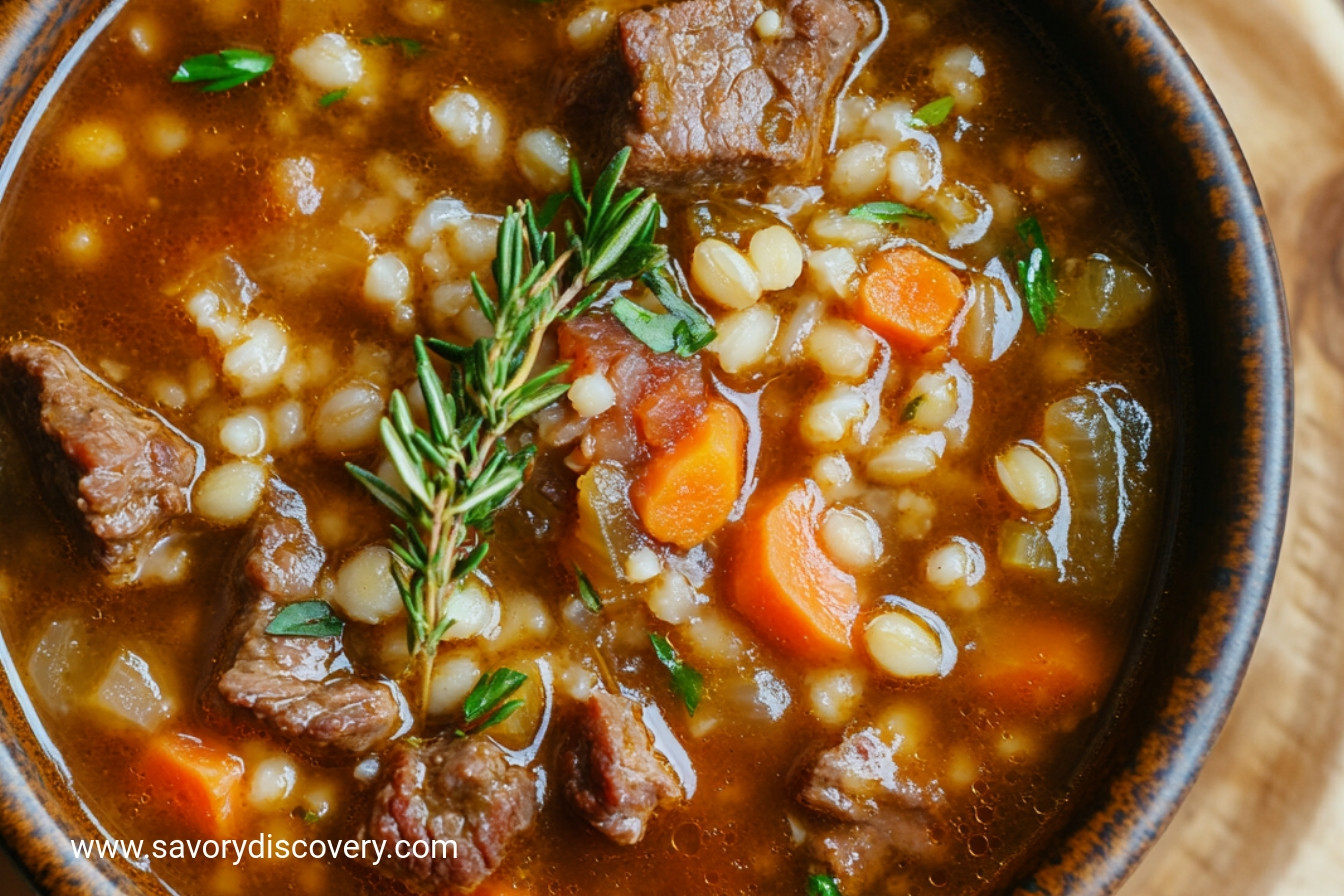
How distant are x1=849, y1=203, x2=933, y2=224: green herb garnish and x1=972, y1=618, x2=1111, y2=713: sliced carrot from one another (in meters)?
0.99

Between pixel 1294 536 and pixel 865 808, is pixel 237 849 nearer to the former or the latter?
pixel 865 808

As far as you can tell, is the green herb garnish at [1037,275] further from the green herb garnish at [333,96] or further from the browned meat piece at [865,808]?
the green herb garnish at [333,96]

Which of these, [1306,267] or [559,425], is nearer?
[559,425]

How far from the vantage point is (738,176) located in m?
2.76

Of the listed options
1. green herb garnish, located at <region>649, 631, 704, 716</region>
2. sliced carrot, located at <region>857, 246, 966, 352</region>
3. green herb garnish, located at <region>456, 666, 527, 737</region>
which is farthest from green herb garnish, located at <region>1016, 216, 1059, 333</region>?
green herb garnish, located at <region>456, 666, 527, 737</region>

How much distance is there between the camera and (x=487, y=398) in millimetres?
2389

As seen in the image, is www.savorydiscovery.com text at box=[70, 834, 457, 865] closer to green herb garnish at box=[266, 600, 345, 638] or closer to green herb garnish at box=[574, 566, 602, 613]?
green herb garnish at box=[266, 600, 345, 638]

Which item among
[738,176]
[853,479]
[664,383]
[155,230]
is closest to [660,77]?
[738,176]

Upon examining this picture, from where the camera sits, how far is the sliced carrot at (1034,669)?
8.98 ft

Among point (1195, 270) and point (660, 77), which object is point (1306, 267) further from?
point (660, 77)

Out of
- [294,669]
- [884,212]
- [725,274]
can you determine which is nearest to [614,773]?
[294,669]

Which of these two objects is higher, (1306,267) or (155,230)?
(1306,267)

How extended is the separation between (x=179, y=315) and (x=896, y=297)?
1672 millimetres

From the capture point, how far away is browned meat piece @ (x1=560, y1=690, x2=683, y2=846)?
8.28ft
